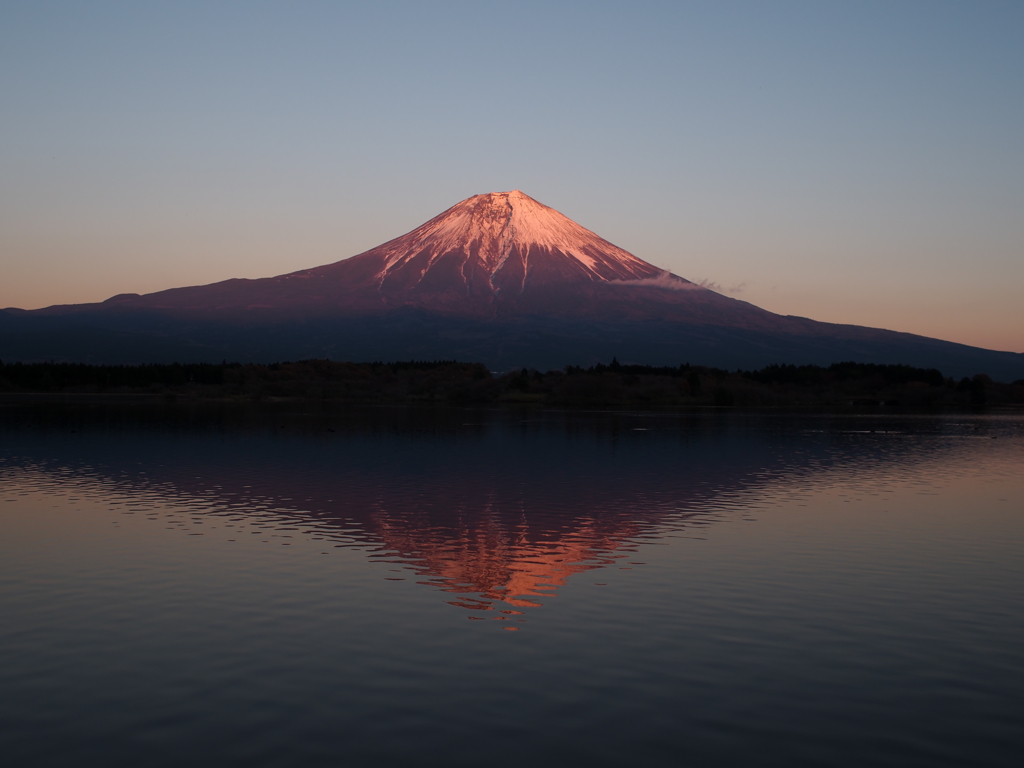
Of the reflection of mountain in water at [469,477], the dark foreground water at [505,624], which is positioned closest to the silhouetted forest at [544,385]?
the reflection of mountain in water at [469,477]

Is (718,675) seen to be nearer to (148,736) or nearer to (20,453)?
(148,736)

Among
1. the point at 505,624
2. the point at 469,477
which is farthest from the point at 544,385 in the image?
the point at 505,624

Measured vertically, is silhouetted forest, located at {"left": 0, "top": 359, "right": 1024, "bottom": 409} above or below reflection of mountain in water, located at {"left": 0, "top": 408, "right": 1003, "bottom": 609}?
above

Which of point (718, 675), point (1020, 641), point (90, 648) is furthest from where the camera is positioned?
point (1020, 641)

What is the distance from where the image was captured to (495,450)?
1650 inches

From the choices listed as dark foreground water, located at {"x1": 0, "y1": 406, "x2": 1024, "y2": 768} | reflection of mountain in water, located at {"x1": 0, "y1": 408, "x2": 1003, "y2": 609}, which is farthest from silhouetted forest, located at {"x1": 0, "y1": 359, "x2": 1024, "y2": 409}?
dark foreground water, located at {"x1": 0, "y1": 406, "x2": 1024, "y2": 768}

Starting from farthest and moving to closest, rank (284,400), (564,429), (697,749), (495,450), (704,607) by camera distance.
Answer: (284,400)
(564,429)
(495,450)
(704,607)
(697,749)

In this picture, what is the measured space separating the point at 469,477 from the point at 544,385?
3804 inches

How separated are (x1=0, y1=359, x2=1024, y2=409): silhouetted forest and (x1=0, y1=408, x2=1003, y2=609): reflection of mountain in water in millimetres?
61834

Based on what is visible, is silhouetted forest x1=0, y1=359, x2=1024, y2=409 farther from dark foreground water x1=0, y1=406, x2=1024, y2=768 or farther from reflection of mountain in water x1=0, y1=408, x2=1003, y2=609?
dark foreground water x1=0, y1=406, x2=1024, y2=768

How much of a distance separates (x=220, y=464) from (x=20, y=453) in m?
9.46

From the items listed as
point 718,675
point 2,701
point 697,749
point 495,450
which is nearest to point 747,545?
point 718,675

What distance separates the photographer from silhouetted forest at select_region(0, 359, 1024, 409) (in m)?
121

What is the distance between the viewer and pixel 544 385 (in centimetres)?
12644
